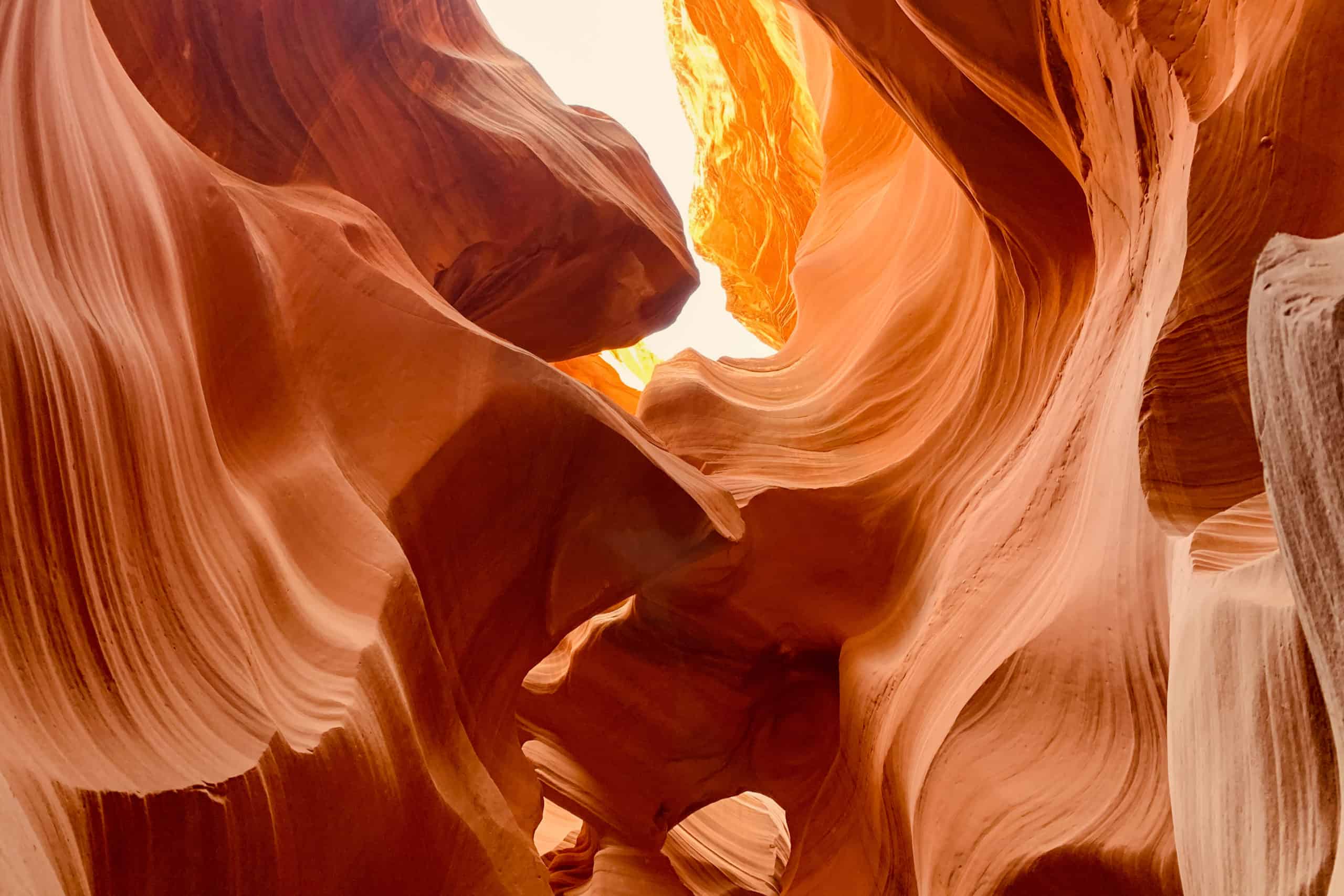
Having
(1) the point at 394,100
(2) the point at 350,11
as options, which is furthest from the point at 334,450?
(2) the point at 350,11

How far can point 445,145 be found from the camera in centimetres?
323

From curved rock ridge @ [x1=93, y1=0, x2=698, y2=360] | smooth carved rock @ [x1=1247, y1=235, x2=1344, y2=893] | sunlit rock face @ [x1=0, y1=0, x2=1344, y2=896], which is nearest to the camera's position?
smooth carved rock @ [x1=1247, y1=235, x2=1344, y2=893]

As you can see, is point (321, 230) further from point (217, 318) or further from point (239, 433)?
point (239, 433)

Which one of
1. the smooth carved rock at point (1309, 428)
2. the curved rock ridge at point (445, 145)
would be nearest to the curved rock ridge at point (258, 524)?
the curved rock ridge at point (445, 145)

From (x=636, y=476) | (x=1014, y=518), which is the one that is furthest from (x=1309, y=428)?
(x=636, y=476)

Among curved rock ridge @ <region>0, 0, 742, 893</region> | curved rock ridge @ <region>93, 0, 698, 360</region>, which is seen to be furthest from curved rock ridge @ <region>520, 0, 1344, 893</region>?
curved rock ridge @ <region>0, 0, 742, 893</region>

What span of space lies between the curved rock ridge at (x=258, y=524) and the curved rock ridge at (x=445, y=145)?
0.69 feet

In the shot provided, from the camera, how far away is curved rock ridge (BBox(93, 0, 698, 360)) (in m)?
2.81

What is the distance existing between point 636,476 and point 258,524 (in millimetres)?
985

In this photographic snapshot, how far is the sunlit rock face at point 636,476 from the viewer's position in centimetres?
144

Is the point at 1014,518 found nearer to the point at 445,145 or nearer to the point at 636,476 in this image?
the point at 636,476

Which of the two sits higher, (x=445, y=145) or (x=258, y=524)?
(x=445, y=145)

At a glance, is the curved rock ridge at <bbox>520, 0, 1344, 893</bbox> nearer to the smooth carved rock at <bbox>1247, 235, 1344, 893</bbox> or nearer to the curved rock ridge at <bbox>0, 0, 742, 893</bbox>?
the smooth carved rock at <bbox>1247, 235, 1344, 893</bbox>

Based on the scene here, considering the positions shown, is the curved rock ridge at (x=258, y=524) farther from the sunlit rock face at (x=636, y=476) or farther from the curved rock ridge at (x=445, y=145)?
the curved rock ridge at (x=445, y=145)
